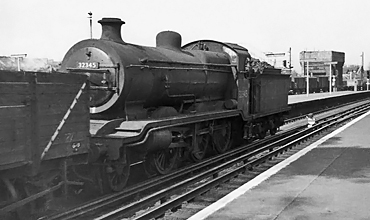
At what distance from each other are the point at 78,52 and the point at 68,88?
223 centimetres

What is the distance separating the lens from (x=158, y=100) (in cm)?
973

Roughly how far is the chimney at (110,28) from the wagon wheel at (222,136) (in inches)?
158

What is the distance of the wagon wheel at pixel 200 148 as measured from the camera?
10.7m

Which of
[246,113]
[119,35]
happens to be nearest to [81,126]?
[119,35]

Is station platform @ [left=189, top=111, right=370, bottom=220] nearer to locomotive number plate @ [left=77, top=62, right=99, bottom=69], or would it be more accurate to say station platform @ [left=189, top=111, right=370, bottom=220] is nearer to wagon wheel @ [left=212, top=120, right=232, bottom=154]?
wagon wheel @ [left=212, top=120, right=232, bottom=154]

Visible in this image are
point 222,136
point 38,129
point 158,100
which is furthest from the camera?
point 222,136

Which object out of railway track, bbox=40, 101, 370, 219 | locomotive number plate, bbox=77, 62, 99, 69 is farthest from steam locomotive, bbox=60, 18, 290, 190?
railway track, bbox=40, 101, 370, 219

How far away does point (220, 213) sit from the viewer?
6020 mm

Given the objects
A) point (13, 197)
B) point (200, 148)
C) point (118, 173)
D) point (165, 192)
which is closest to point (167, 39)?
point (200, 148)

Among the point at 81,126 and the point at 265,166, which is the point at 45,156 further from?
the point at 265,166

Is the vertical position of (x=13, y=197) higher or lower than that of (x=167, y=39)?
lower

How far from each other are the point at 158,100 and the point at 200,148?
2.26 meters

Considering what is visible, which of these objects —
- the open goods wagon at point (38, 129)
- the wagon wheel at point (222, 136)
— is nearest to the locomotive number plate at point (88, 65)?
the open goods wagon at point (38, 129)

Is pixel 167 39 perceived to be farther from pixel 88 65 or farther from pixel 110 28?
pixel 88 65
